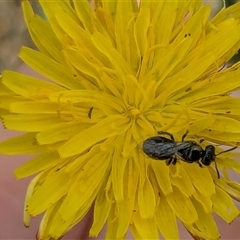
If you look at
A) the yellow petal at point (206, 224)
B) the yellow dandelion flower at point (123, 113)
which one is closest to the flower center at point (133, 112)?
the yellow dandelion flower at point (123, 113)

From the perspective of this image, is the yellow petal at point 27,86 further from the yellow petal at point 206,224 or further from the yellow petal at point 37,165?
the yellow petal at point 206,224

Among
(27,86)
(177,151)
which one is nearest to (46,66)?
(27,86)

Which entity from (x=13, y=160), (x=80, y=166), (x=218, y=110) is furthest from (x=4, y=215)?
(x=218, y=110)

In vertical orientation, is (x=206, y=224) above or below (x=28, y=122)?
below

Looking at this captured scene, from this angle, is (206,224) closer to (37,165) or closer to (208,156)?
(208,156)

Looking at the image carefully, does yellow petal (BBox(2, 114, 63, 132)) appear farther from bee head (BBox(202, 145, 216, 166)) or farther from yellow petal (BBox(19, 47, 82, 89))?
bee head (BBox(202, 145, 216, 166))

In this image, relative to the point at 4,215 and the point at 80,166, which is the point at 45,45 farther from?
the point at 4,215
